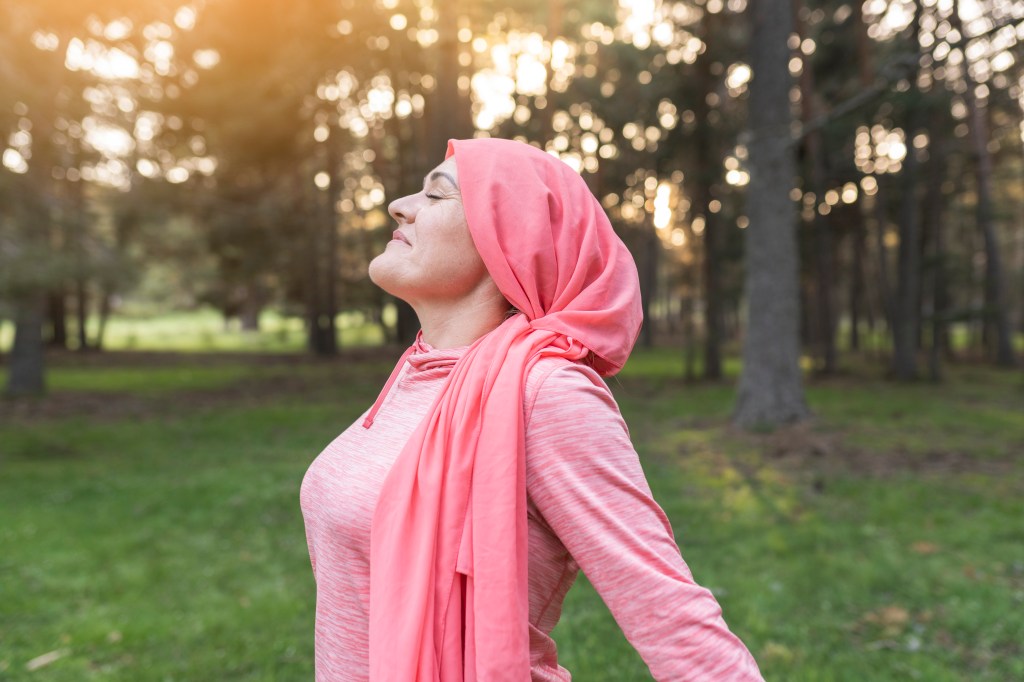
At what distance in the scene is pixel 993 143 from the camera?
24.8 meters

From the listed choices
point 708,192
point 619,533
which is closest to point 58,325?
point 708,192

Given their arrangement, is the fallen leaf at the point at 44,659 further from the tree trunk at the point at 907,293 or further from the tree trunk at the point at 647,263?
the tree trunk at the point at 647,263

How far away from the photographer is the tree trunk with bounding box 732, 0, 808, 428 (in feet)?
38.1

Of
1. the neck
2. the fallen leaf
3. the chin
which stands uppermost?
the chin

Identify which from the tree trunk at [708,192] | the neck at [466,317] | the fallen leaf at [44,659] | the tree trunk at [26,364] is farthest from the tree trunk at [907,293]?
the neck at [466,317]

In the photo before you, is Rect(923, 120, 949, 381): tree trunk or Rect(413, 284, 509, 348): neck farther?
Rect(923, 120, 949, 381): tree trunk

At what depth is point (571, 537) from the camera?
133 cm

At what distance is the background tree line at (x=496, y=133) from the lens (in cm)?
1158

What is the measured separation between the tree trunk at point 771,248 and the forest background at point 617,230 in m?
0.05

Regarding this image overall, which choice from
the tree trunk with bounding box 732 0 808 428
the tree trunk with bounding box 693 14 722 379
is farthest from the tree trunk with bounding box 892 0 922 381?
the tree trunk with bounding box 732 0 808 428

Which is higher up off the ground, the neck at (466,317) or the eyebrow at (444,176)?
the eyebrow at (444,176)

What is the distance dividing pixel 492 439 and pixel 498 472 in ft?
0.18

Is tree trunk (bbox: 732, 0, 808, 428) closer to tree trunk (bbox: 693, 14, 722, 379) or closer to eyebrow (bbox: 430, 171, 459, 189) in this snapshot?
tree trunk (bbox: 693, 14, 722, 379)

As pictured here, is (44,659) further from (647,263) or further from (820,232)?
(647,263)
